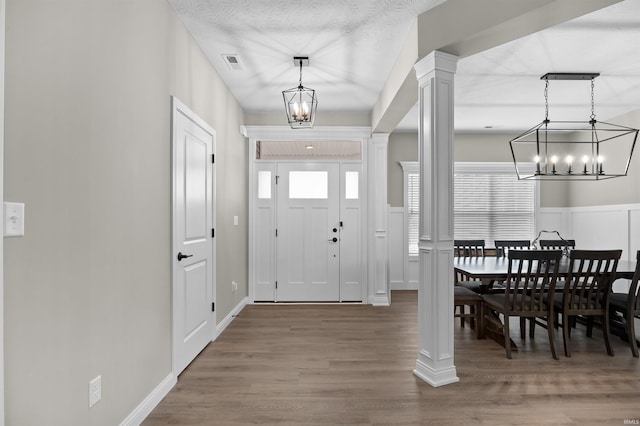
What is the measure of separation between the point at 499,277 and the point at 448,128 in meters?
1.54

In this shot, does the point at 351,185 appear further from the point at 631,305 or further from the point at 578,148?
the point at 578,148

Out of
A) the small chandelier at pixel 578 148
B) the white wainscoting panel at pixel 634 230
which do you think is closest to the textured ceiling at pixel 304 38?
the small chandelier at pixel 578 148

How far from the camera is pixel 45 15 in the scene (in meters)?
1.48

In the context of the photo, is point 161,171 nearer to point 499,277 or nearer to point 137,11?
point 137,11

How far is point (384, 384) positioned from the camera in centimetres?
276

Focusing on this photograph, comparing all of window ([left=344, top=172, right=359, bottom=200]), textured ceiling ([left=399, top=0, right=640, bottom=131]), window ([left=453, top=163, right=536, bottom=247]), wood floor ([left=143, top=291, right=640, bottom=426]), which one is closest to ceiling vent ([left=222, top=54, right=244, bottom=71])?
textured ceiling ([left=399, top=0, right=640, bottom=131])

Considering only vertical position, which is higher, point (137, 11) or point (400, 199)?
point (137, 11)

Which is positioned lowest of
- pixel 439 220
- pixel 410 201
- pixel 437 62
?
pixel 439 220

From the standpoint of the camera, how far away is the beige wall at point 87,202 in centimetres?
138

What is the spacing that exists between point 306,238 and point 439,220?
293cm

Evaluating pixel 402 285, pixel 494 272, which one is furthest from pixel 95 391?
pixel 402 285

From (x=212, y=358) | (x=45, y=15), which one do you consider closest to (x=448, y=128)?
(x=45, y=15)

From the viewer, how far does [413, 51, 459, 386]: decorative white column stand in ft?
9.21

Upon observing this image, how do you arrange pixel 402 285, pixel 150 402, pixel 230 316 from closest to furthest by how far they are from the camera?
pixel 150 402 → pixel 230 316 → pixel 402 285
